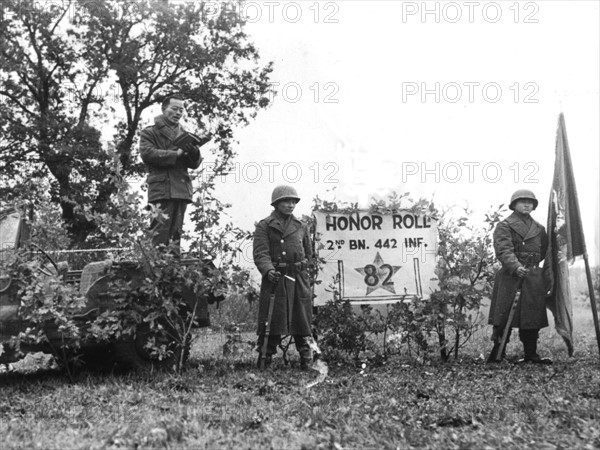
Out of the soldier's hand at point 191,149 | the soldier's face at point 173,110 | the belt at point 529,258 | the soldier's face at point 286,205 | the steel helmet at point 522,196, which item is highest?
the soldier's face at point 173,110

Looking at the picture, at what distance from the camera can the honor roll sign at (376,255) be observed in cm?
1059

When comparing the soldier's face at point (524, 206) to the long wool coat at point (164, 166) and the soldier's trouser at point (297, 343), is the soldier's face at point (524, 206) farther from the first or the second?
the long wool coat at point (164, 166)

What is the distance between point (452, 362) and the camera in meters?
10.3

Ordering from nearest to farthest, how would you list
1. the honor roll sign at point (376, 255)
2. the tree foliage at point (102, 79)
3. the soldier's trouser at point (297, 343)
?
the soldier's trouser at point (297, 343)
the honor roll sign at point (376, 255)
the tree foliage at point (102, 79)

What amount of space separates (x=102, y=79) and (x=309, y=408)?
22.1 metres

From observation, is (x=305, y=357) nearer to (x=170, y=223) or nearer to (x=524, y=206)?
(x=170, y=223)

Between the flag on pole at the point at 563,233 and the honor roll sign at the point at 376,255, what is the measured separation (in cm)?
148

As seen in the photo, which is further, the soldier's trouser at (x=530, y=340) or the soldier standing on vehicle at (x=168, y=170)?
the soldier's trouser at (x=530, y=340)

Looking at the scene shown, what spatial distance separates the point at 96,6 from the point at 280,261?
61.2ft

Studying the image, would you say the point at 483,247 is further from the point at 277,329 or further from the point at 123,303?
the point at 123,303

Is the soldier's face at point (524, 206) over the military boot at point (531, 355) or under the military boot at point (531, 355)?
over

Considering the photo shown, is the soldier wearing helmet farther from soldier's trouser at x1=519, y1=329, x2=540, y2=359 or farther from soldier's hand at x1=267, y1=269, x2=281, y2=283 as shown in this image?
soldier's hand at x1=267, y1=269, x2=281, y2=283

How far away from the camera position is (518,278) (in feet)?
33.8

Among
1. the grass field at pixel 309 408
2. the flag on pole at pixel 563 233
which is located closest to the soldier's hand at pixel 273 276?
the grass field at pixel 309 408
